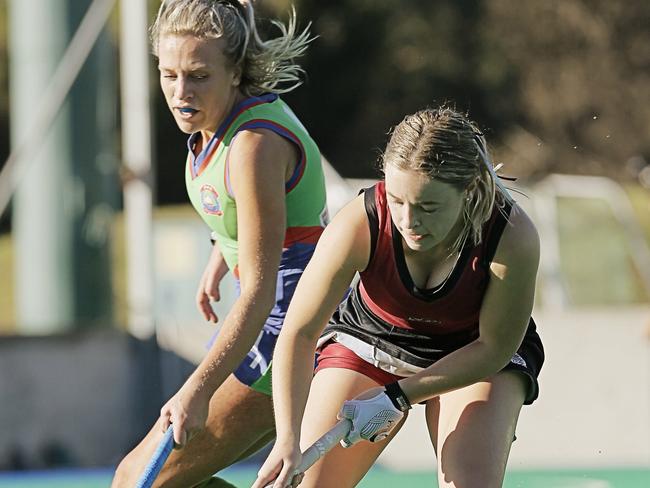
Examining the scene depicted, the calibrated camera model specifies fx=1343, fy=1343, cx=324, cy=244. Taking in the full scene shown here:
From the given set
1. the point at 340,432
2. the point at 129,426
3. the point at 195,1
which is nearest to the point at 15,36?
the point at 129,426

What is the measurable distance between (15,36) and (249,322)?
637cm

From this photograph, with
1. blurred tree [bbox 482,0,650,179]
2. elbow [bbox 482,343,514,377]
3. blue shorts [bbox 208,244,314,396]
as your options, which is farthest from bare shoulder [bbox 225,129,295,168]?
blurred tree [bbox 482,0,650,179]

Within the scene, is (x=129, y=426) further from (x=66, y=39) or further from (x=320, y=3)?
(x=320, y=3)

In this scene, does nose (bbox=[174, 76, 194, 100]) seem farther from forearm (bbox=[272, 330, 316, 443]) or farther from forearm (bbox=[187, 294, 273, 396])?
forearm (bbox=[272, 330, 316, 443])

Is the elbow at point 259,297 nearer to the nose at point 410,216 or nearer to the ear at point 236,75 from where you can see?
the nose at point 410,216

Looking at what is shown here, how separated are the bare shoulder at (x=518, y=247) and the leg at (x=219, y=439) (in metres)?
0.83

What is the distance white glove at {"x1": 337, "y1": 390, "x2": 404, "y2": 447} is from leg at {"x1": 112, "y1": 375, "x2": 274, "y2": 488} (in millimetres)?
410

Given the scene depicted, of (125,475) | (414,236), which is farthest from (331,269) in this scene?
(125,475)

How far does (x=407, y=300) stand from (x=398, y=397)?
24 cm

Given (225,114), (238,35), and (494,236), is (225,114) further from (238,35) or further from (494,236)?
(494,236)

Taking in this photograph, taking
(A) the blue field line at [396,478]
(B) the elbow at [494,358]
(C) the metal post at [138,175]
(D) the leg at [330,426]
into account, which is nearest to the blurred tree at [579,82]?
(C) the metal post at [138,175]

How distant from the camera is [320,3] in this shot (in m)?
23.3

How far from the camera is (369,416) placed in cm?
324

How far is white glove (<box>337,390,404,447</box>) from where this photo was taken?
3.24 meters
